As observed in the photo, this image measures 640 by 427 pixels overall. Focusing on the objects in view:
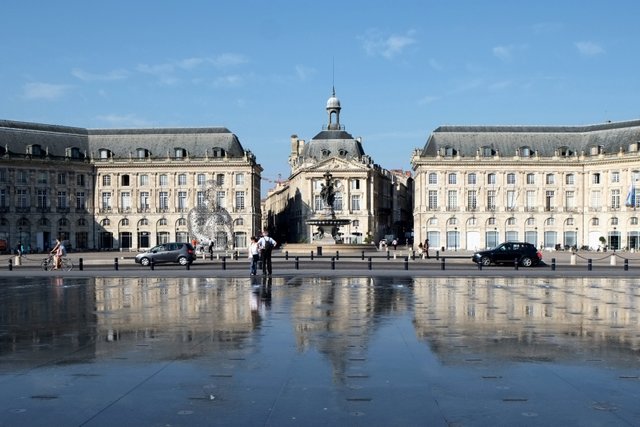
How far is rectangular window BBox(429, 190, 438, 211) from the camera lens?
108m

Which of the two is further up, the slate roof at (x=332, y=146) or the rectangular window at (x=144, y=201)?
the slate roof at (x=332, y=146)

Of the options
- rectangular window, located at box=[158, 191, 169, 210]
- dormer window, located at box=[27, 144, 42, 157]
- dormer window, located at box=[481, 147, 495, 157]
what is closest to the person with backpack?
rectangular window, located at box=[158, 191, 169, 210]

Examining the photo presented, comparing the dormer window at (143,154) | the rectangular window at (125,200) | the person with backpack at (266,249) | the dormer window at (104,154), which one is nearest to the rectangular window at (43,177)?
the dormer window at (104,154)

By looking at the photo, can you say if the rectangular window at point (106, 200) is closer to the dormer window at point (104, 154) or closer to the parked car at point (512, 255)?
the dormer window at point (104, 154)

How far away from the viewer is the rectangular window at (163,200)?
356 feet

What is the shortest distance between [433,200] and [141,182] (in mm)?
41944

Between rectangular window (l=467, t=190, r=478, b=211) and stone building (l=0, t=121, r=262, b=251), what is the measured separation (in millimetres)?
30963

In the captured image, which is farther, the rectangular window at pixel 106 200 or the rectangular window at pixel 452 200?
the rectangular window at pixel 106 200

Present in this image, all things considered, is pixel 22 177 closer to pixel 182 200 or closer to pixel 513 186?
pixel 182 200

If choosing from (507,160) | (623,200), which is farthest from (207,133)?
(623,200)

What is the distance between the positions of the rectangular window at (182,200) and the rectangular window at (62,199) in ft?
51.1

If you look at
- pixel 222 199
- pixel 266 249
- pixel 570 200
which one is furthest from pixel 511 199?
pixel 266 249

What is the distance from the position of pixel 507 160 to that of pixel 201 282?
81.9 metres

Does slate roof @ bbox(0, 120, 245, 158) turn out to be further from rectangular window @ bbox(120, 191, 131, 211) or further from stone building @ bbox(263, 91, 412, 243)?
stone building @ bbox(263, 91, 412, 243)
